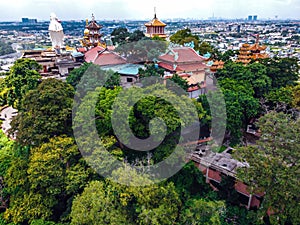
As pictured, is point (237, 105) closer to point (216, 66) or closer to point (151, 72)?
point (151, 72)

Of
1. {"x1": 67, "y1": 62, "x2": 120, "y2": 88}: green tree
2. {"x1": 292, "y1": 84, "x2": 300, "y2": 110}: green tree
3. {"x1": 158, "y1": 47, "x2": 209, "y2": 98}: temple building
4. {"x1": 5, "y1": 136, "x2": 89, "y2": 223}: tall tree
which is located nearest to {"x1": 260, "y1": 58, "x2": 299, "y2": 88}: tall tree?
{"x1": 292, "y1": 84, "x2": 300, "y2": 110}: green tree

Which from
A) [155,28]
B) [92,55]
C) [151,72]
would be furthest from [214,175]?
[155,28]

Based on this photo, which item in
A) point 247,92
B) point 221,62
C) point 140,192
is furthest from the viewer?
point 221,62

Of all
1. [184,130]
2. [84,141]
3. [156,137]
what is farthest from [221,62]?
[84,141]

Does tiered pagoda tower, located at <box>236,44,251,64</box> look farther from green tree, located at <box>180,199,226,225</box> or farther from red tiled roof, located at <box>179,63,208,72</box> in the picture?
green tree, located at <box>180,199,226,225</box>

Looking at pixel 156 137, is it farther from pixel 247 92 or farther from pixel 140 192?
pixel 247 92
